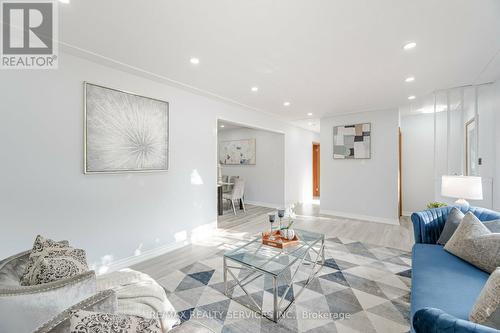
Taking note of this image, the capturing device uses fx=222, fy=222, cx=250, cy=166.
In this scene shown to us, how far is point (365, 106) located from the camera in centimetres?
477

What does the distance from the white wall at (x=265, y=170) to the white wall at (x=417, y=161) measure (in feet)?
10.2

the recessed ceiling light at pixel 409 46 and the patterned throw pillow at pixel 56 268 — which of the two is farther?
the recessed ceiling light at pixel 409 46

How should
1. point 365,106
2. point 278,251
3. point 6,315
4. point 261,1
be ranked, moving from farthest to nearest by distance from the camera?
point 365,106 → point 278,251 → point 261,1 → point 6,315

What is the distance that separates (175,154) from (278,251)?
2.18 m

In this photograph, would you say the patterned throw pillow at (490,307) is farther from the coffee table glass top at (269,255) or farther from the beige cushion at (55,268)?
the beige cushion at (55,268)

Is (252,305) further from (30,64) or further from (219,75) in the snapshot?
(30,64)

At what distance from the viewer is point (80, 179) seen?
2.52m

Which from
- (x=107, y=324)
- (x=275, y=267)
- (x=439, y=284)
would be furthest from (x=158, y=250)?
(x=439, y=284)

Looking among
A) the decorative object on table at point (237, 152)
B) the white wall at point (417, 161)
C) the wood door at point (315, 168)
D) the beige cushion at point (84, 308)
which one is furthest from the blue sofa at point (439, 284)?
the wood door at point (315, 168)

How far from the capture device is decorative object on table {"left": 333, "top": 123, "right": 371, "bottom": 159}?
518 cm

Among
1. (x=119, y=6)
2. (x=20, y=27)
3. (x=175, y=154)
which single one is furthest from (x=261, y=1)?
(x=175, y=154)

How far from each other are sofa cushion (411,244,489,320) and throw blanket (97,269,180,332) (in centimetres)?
153

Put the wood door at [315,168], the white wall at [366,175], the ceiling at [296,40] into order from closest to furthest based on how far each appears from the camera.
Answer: the ceiling at [296,40], the white wall at [366,175], the wood door at [315,168]

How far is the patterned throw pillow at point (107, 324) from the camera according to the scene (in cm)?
67
